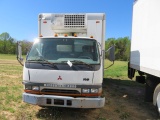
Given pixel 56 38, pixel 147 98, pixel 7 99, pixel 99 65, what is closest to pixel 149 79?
pixel 147 98

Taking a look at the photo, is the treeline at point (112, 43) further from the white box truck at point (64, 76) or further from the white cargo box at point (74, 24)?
the white box truck at point (64, 76)

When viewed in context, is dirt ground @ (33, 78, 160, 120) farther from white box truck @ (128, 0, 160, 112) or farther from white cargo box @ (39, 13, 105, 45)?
white cargo box @ (39, 13, 105, 45)

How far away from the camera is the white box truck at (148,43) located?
22.9ft

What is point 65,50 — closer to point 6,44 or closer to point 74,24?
point 74,24

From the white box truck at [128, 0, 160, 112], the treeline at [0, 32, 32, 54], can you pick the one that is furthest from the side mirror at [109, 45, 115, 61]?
the treeline at [0, 32, 32, 54]

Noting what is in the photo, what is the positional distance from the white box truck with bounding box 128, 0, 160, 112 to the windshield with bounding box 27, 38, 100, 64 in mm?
1562

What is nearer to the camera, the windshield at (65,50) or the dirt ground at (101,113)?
the windshield at (65,50)

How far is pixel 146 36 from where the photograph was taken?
26.9 ft

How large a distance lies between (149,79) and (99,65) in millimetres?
2606

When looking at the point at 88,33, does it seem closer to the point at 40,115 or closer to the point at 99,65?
the point at 99,65

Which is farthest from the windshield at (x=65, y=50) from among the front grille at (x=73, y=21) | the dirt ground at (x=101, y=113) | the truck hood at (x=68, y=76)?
the dirt ground at (x=101, y=113)

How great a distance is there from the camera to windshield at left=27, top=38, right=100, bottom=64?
7.12m

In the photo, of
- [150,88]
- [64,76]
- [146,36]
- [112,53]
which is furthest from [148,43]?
[64,76]

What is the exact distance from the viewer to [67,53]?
23.9 ft
